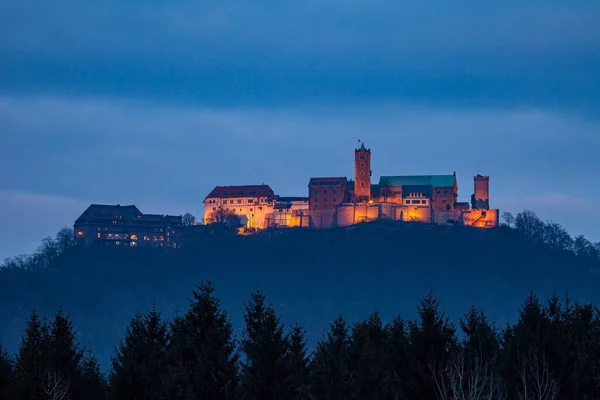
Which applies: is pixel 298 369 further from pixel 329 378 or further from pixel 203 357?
pixel 203 357

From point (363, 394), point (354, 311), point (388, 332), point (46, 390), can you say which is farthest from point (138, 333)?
point (354, 311)

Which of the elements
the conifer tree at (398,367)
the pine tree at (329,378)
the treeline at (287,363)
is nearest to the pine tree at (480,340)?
the treeline at (287,363)

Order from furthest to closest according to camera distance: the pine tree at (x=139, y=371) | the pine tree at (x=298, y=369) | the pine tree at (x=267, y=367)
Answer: the pine tree at (x=139, y=371) → the pine tree at (x=267, y=367) → the pine tree at (x=298, y=369)

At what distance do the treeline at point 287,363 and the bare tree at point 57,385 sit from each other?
0.29 ft

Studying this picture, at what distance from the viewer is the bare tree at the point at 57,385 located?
40194 millimetres

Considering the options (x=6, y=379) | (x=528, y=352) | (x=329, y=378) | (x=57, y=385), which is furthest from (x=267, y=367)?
(x=528, y=352)

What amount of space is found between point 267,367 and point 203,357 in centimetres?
265

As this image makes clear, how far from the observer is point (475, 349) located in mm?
47875

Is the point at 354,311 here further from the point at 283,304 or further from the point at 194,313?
the point at 194,313

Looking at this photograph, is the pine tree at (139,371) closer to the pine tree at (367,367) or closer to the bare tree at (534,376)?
the pine tree at (367,367)

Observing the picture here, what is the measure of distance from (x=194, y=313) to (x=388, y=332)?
14.0 metres

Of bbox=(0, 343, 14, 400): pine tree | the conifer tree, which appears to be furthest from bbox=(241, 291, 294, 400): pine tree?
bbox=(0, 343, 14, 400): pine tree

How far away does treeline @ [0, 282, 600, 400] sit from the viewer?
39.1 m

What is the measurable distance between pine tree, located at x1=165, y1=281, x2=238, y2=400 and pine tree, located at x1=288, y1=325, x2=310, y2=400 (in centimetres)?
227
